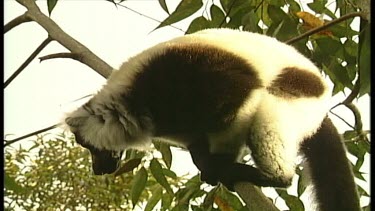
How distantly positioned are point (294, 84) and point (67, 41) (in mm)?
829

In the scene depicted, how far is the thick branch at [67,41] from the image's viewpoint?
8.43ft

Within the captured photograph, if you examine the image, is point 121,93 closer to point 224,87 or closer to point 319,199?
point 224,87

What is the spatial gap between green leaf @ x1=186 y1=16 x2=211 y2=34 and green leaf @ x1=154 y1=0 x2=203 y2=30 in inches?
5.2

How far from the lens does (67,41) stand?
262cm

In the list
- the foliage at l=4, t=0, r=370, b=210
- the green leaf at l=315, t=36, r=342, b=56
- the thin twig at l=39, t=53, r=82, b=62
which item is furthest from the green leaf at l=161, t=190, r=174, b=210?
the green leaf at l=315, t=36, r=342, b=56

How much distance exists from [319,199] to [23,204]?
1.68 metres

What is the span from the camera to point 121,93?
2830 millimetres

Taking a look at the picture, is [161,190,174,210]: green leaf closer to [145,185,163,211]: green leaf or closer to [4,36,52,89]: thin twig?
[145,185,163,211]: green leaf

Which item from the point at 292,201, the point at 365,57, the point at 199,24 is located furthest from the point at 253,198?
the point at 199,24

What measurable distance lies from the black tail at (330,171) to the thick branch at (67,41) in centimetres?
96

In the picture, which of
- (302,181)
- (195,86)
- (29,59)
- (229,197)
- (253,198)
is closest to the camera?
(253,198)

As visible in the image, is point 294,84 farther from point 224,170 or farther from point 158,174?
point 158,174

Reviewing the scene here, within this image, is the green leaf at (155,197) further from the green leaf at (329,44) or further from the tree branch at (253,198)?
the green leaf at (329,44)

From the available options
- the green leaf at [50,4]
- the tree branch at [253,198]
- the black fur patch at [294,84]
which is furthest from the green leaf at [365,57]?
the green leaf at [50,4]
